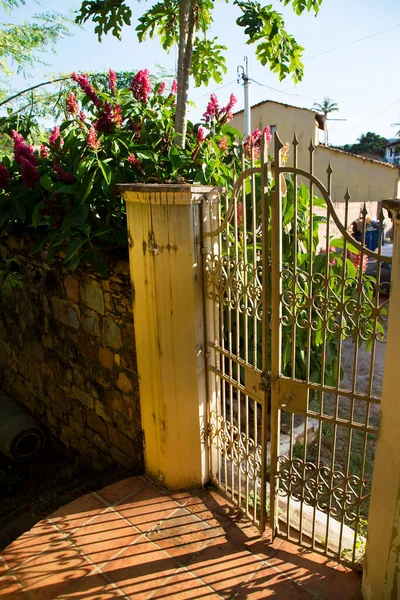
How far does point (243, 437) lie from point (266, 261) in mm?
1126

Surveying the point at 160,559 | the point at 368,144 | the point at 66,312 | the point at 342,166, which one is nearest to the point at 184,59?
the point at 66,312

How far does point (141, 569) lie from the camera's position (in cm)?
249

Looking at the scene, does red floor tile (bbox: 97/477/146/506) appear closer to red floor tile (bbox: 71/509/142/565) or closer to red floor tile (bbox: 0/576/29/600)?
red floor tile (bbox: 71/509/142/565)

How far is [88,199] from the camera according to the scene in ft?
10.4

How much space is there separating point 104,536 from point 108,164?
7.87 ft

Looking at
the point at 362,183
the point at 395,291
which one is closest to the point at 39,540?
the point at 395,291

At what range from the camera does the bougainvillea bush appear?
314cm

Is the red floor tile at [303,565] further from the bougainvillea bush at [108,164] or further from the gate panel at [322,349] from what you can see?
the bougainvillea bush at [108,164]

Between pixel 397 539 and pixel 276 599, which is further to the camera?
pixel 276 599

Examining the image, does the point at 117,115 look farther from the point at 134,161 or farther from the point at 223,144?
the point at 223,144

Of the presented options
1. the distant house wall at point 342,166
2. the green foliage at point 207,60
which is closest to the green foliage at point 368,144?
the distant house wall at point 342,166

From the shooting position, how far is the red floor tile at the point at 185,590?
91.2 inches

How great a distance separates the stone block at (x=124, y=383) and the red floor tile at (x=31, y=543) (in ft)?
3.24

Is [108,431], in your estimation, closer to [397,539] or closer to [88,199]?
[88,199]
